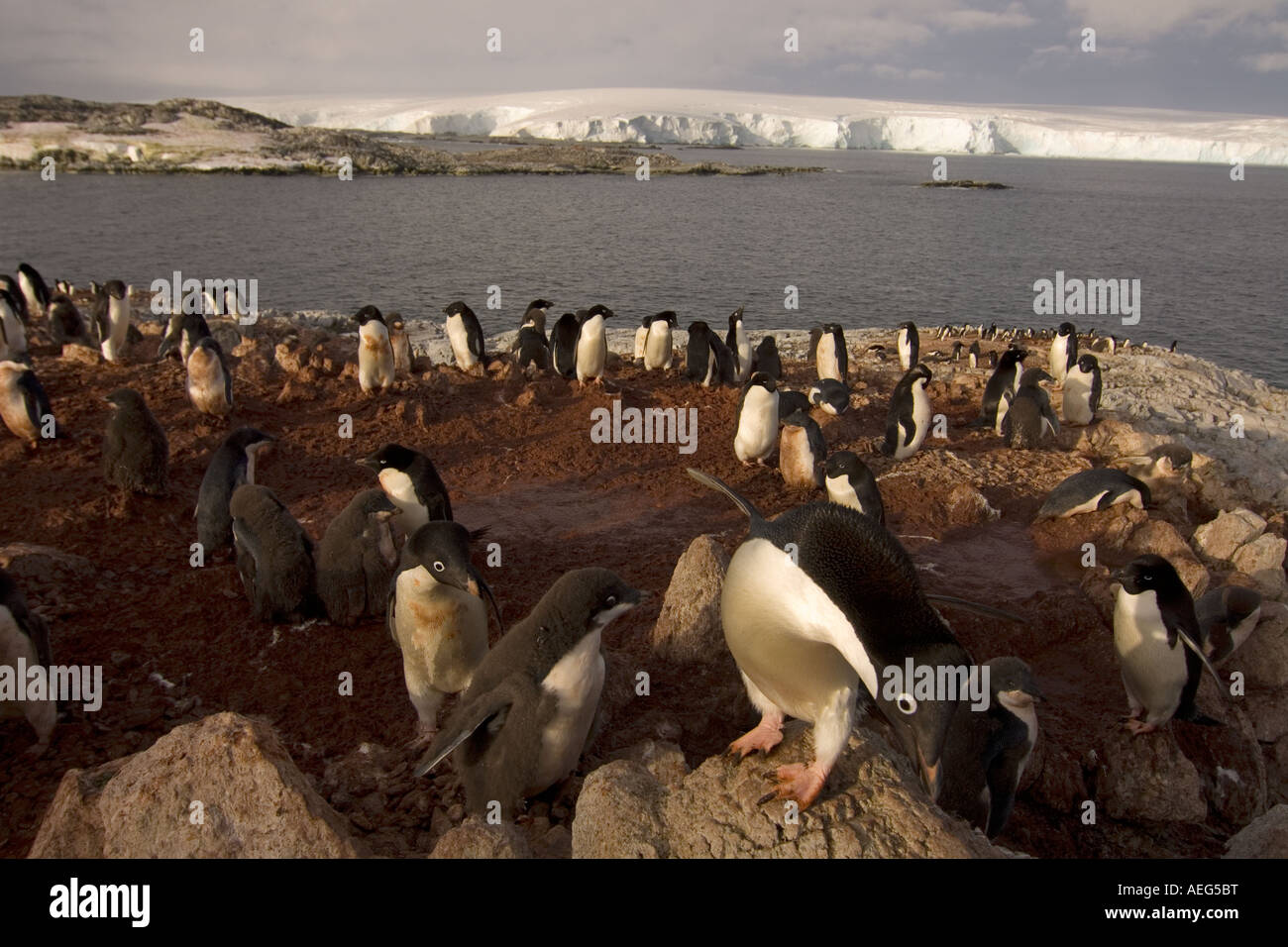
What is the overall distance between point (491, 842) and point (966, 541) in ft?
23.7

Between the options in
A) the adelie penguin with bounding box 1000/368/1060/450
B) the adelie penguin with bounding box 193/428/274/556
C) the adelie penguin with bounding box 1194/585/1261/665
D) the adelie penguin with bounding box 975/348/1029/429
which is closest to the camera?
the adelie penguin with bounding box 1194/585/1261/665

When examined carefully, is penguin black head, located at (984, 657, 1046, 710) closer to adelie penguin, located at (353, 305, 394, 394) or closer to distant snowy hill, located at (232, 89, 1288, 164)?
adelie penguin, located at (353, 305, 394, 394)

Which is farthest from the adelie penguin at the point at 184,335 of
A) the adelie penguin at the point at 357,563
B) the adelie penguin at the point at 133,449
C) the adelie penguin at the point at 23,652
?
the adelie penguin at the point at 23,652

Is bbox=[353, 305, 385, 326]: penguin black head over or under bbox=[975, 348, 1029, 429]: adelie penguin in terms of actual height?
over

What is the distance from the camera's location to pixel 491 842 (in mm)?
2840

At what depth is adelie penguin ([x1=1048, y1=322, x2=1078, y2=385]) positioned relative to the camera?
16.8m

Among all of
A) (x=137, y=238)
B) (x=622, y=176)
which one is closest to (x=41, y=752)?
(x=137, y=238)

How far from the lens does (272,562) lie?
19.6ft

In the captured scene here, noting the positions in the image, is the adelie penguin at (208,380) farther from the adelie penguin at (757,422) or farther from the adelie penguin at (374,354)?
the adelie penguin at (757,422)

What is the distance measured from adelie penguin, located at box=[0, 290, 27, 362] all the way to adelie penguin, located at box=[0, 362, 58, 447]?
215 inches

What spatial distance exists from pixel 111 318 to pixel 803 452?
1189 cm

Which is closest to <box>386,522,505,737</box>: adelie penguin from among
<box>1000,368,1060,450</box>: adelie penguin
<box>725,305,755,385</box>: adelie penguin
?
<box>1000,368,1060,450</box>: adelie penguin

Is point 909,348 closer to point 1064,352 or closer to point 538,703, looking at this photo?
point 1064,352

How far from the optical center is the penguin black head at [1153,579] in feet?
19.9
